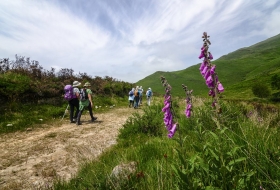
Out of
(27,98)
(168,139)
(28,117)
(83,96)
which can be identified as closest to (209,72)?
(168,139)

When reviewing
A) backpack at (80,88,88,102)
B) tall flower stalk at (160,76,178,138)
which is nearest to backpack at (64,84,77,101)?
backpack at (80,88,88,102)

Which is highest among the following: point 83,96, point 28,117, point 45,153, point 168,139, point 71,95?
point 71,95

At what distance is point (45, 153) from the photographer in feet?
19.9

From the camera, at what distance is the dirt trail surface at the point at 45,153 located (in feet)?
14.3

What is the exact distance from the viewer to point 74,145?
675 cm

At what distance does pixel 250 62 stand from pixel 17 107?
659ft

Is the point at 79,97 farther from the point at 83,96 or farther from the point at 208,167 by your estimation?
the point at 208,167

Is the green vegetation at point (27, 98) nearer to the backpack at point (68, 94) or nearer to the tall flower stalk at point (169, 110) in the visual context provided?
the backpack at point (68, 94)

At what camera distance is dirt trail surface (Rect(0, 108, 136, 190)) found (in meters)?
4.37

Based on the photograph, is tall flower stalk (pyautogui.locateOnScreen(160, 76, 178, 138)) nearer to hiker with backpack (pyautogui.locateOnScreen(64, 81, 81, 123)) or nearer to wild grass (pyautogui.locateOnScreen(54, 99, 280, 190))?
wild grass (pyautogui.locateOnScreen(54, 99, 280, 190))

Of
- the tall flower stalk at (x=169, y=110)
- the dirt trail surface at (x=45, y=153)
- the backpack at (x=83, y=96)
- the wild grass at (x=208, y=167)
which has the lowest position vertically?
the dirt trail surface at (x=45, y=153)

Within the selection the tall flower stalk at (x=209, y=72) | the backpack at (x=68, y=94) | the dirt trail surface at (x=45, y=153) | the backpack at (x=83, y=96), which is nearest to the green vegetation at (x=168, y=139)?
the tall flower stalk at (x=209, y=72)

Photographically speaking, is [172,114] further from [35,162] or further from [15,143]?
[15,143]

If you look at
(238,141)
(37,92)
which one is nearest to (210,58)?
(238,141)
